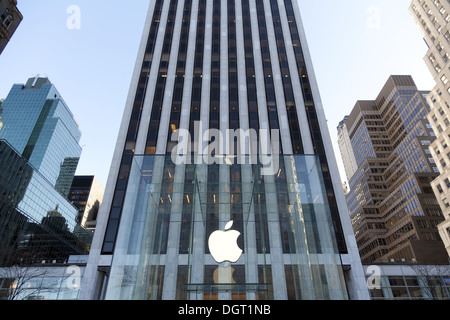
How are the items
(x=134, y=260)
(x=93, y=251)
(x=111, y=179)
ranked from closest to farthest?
(x=134, y=260) < (x=93, y=251) < (x=111, y=179)

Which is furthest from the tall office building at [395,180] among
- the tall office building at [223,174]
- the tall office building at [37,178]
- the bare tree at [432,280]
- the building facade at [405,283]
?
the tall office building at [37,178]

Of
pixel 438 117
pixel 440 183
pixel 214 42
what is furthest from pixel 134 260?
pixel 438 117

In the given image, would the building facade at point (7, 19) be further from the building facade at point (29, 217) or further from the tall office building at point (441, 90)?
the tall office building at point (441, 90)

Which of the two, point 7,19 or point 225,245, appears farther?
point 7,19

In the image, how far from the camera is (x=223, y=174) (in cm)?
1260

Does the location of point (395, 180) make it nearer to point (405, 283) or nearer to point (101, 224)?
point (405, 283)

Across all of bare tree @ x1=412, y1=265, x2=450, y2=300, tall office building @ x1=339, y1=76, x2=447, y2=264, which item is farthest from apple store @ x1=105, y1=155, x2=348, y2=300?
tall office building @ x1=339, y1=76, x2=447, y2=264

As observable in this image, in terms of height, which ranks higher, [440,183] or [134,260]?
[440,183]

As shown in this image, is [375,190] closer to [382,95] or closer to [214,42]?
[382,95]

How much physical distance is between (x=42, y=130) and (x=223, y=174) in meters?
177

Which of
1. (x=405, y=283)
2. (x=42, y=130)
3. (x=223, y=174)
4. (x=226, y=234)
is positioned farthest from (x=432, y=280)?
(x=42, y=130)
